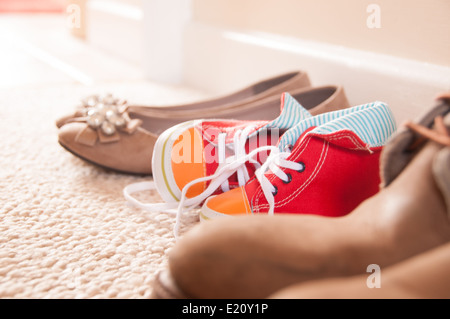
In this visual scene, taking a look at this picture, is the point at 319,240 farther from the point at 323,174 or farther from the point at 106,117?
the point at 106,117

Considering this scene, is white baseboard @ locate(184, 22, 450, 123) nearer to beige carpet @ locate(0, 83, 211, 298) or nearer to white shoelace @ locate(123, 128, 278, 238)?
white shoelace @ locate(123, 128, 278, 238)

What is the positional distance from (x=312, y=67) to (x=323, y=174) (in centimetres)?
57

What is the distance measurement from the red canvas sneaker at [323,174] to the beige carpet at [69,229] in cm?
12

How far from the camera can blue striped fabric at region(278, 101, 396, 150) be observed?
0.65 meters

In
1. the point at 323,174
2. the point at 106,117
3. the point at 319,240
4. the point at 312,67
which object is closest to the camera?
the point at 319,240

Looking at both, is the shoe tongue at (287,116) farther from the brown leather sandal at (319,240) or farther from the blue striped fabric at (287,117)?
the brown leather sandal at (319,240)

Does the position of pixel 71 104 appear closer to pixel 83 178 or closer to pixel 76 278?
pixel 83 178

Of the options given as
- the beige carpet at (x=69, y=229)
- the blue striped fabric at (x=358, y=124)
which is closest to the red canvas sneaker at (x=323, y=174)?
the blue striped fabric at (x=358, y=124)

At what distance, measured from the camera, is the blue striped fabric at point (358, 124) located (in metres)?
0.65

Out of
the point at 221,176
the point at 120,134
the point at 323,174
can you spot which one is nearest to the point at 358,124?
the point at 323,174

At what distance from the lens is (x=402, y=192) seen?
17.8 inches

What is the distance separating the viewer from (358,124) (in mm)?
657

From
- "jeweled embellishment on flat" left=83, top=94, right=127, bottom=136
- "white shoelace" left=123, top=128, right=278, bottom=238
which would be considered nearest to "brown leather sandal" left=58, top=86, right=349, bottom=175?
"jeweled embellishment on flat" left=83, top=94, right=127, bottom=136
